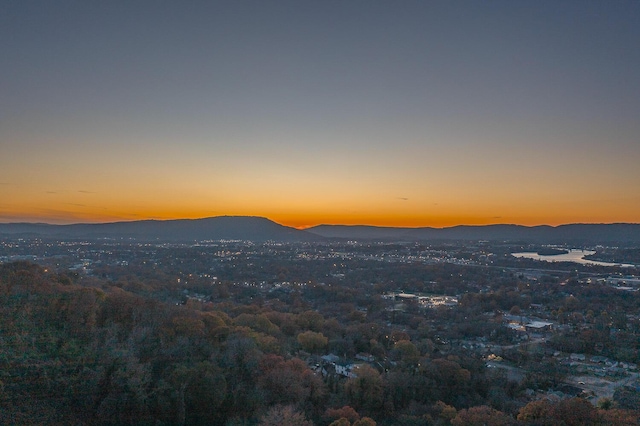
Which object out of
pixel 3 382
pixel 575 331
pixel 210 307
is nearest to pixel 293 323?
pixel 210 307

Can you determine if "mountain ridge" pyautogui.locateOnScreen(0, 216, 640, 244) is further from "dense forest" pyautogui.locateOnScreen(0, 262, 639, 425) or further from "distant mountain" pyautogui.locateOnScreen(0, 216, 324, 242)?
"dense forest" pyautogui.locateOnScreen(0, 262, 639, 425)

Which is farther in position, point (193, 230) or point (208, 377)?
point (193, 230)

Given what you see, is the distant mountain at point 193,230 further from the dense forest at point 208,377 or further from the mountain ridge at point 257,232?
the dense forest at point 208,377

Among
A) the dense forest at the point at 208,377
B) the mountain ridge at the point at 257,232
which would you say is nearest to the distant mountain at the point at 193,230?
the mountain ridge at the point at 257,232

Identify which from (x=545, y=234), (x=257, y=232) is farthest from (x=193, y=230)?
(x=545, y=234)

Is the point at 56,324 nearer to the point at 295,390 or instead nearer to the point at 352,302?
the point at 295,390

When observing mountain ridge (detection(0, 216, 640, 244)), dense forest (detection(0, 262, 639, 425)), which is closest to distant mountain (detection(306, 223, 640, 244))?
mountain ridge (detection(0, 216, 640, 244))

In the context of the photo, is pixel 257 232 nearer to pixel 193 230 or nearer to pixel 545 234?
pixel 193 230
